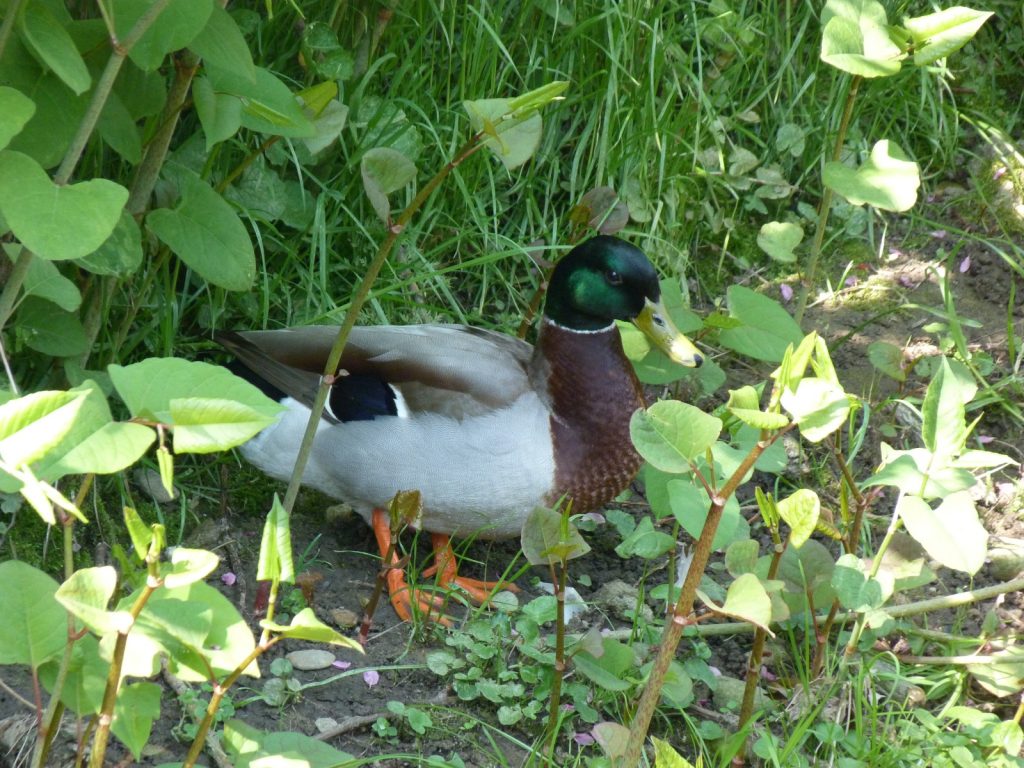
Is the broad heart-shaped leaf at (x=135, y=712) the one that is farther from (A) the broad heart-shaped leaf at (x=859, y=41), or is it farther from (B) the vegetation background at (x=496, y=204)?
(A) the broad heart-shaped leaf at (x=859, y=41)

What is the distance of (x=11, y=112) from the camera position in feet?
6.03

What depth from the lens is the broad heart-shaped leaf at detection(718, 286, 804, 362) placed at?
309 centimetres

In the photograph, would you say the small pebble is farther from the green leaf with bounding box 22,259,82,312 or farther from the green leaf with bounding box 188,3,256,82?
the green leaf with bounding box 188,3,256,82

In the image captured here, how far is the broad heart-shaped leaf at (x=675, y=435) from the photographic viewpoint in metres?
1.86

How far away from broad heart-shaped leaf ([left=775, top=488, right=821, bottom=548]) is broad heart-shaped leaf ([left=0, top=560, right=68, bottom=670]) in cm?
110

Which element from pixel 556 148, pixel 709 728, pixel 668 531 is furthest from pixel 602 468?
pixel 556 148

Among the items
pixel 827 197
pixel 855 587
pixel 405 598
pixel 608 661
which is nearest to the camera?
pixel 855 587

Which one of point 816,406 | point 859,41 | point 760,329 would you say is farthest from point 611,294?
point 816,406

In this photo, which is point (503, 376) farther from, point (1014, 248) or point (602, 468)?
point (1014, 248)

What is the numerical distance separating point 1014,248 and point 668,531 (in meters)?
1.59

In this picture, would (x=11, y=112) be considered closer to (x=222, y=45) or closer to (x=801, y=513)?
(x=222, y=45)

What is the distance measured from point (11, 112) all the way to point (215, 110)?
1.92ft

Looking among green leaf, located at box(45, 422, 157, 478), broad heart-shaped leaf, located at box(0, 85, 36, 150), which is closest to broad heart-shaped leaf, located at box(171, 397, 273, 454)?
green leaf, located at box(45, 422, 157, 478)

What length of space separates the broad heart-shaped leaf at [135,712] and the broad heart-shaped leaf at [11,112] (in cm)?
77
